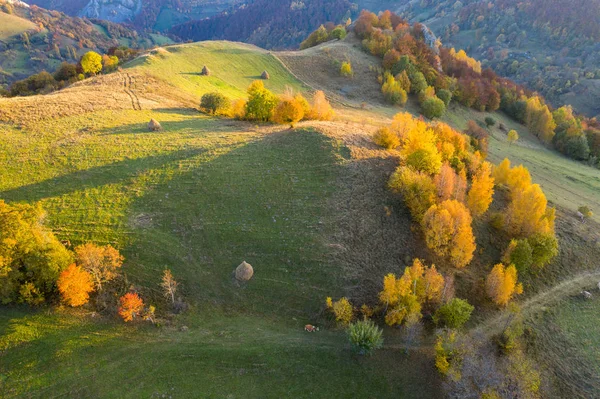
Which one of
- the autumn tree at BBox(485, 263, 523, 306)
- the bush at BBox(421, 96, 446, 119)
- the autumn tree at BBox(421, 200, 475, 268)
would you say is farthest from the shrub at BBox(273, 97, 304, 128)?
the bush at BBox(421, 96, 446, 119)

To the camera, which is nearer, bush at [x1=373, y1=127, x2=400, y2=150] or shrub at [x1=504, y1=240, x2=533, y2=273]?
shrub at [x1=504, y1=240, x2=533, y2=273]

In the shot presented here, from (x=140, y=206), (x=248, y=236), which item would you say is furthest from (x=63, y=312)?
(x=248, y=236)

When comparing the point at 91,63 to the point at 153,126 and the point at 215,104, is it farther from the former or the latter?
the point at 153,126

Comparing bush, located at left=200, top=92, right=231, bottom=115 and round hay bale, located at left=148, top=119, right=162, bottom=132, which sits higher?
bush, located at left=200, top=92, right=231, bottom=115

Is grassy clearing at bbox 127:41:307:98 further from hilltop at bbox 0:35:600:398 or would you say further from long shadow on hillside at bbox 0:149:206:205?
long shadow on hillside at bbox 0:149:206:205

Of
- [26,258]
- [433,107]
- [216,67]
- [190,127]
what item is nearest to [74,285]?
[26,258]

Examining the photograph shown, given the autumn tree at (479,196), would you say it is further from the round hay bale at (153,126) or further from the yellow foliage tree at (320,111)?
the round hay bale at (153,126)

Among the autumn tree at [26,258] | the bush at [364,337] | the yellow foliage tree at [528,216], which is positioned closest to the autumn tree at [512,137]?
the yellow foliage tree at [528,216]
